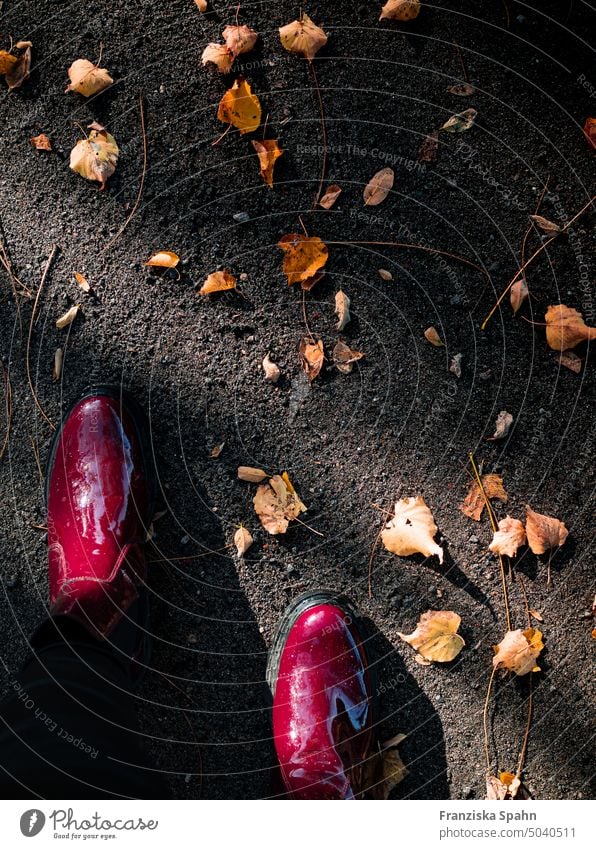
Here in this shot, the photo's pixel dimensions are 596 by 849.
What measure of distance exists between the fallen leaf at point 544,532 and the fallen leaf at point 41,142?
5.88ft

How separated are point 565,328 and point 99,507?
4.70 ft

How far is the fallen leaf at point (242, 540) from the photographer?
6.53 ft

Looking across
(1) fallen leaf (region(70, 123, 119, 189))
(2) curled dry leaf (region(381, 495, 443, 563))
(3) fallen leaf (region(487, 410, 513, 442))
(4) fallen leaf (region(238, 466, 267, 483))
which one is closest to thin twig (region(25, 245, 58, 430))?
A: (1) fallen leaf (region(70, 123, 119, 189))

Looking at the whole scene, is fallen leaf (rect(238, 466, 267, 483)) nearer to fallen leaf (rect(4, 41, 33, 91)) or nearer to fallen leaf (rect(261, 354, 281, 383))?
fallen leaf (rect(261, 354, 281, 383))

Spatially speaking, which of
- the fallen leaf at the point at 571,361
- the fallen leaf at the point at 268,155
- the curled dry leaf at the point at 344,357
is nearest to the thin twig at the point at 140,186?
the fallen leaf at the point at 268,155

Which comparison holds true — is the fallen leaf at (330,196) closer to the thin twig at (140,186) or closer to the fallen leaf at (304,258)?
the fallen leaf at (304,258)

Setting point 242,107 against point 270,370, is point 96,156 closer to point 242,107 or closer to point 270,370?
point 242,107

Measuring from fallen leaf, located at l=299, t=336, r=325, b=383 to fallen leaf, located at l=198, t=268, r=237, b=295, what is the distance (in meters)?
0.27

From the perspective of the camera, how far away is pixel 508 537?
1.97m

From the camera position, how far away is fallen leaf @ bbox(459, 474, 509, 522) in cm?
198

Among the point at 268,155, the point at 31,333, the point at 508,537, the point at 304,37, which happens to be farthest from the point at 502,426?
the point at 31,333

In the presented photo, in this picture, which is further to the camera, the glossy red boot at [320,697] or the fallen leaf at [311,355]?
the fallen leaf at [311,355]

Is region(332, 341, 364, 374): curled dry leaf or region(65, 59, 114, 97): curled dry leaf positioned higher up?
region(65, 59, 114, 97): curled dry leaf
